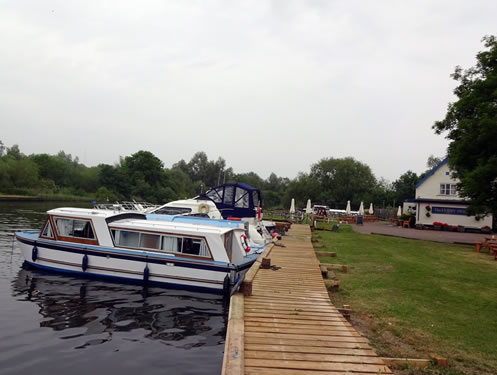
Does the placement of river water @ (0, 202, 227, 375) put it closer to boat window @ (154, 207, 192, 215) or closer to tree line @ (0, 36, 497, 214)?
boat window @ (154, 207, 192, 215)

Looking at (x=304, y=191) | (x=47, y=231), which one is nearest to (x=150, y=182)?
(x=304, y=191)

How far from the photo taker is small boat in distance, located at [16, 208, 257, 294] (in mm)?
15183

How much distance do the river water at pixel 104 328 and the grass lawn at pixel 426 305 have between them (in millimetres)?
3843

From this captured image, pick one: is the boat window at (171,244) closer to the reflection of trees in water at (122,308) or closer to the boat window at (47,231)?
the reflection of trees in water at (122,308)

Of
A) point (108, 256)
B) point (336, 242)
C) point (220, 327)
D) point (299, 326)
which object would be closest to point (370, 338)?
point (299, 326)

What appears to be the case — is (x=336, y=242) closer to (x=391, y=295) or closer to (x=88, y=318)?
(x=391, y=295)

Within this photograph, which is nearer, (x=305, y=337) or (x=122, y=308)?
(x=305, y=337)

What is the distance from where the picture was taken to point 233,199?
31.3 meters

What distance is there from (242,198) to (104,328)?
68.6 feet

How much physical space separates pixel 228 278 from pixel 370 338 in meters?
7.57

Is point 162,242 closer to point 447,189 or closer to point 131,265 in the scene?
point 131,265

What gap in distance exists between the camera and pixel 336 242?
24234 millimetres

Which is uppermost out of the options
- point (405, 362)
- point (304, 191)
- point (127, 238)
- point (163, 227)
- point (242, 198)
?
point (304, 191)

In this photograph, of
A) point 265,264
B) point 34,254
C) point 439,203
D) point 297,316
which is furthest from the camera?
point 439,203
